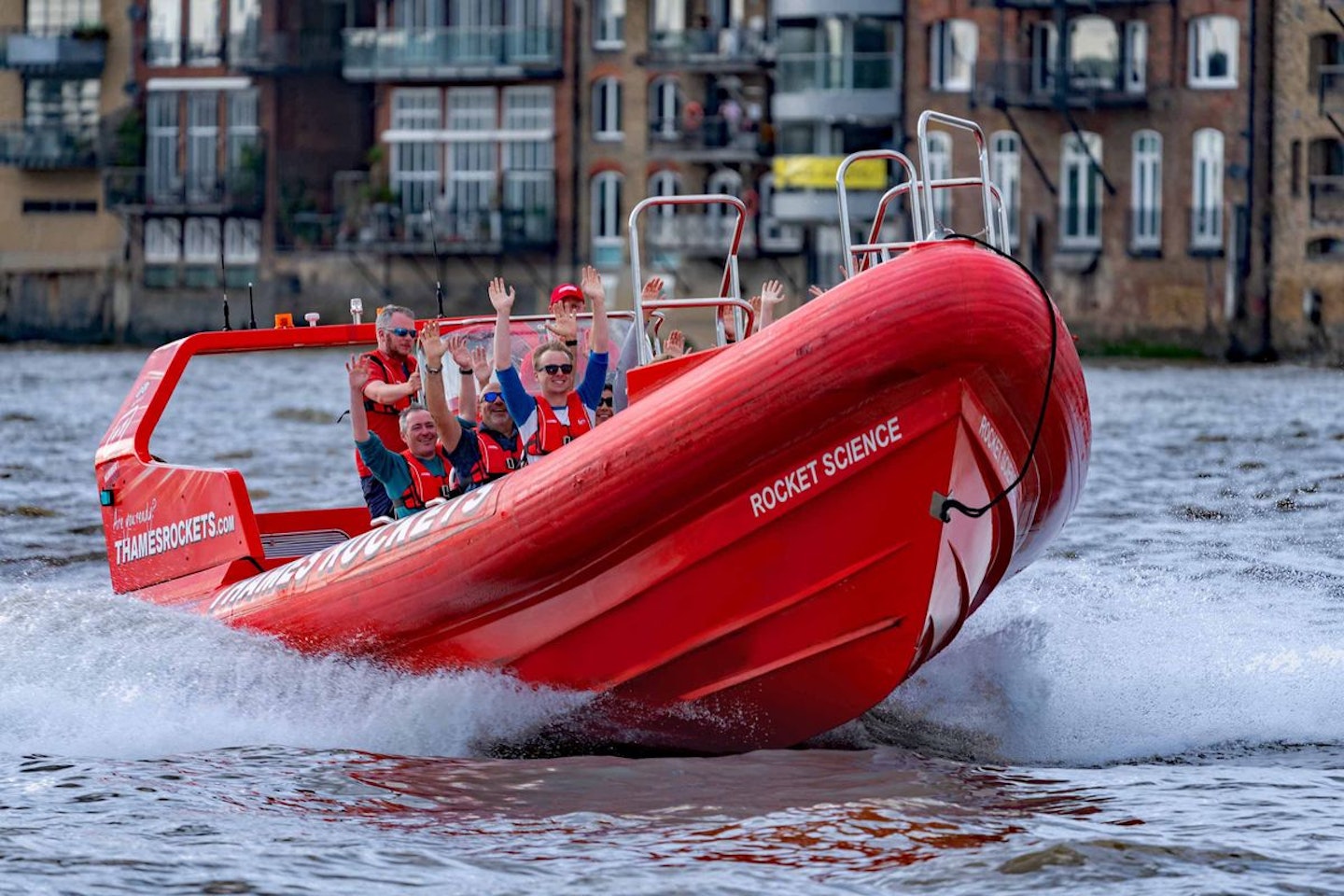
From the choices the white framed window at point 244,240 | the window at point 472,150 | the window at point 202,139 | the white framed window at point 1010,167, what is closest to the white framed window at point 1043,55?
→ the white framed window at point 1010,167

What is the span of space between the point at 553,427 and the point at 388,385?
1363 mm

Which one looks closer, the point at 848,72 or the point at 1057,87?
the point at 1057,87

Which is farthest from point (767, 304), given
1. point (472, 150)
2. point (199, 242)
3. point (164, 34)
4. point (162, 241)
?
point (164, 34)

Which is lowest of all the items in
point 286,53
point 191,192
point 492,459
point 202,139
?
point 492,459

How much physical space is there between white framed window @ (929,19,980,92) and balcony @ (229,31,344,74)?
47.7 ft

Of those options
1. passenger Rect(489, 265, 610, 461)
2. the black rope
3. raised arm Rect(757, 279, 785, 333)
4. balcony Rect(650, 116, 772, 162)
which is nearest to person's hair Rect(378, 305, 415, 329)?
passenger Rect(489, 265, 610, 461)

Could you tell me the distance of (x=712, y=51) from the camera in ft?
169

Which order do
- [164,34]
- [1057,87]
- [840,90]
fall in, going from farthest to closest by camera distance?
[164,34] < [840,90] < [1057,87]

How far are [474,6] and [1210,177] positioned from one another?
1754cm

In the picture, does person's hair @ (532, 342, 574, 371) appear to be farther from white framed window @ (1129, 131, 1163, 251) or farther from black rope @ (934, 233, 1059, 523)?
white framed window @ (1129, 131, 1163, 251)

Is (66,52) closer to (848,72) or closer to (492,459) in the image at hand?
(848,72)

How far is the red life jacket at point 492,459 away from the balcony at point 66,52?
5073cm

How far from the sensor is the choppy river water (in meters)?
7.16

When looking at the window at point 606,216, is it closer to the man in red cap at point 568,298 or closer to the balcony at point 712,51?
the balcony at point 712,51
